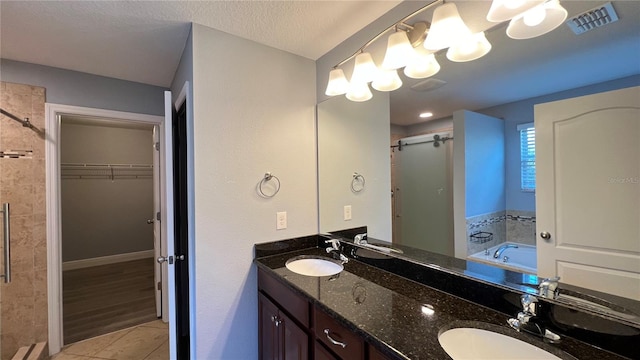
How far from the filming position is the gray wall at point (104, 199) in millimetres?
4312

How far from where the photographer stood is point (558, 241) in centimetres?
92

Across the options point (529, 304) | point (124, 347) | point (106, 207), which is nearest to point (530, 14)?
point (529, 304)

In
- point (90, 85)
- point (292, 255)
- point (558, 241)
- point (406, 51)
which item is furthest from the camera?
point (90, 85)

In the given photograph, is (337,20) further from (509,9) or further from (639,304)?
(639,304)

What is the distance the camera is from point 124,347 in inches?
89.3

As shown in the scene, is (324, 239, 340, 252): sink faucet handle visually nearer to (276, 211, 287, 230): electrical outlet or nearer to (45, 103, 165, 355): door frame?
(276, 211, 287, 230): electrical outlet

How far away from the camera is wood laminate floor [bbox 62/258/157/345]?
2.59 m

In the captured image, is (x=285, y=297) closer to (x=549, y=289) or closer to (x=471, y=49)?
(x=549, y=289)

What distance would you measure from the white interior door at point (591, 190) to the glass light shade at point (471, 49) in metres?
0.35

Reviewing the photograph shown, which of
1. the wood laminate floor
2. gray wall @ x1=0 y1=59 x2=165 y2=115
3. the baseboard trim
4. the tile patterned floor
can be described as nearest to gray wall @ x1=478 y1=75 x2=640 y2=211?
the tile patterned floor

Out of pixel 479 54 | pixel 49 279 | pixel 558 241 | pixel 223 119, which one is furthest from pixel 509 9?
pixel 49 279

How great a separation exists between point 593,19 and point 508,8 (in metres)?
0.25

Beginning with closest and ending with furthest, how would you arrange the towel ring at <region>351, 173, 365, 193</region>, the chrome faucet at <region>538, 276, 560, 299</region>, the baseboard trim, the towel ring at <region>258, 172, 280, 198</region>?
1. the chrome faucet at <region>538, 276, 560, 299</region>
2. the towel ring at <region>258, 172, 280, 198</region>
3. the towel ring at <region>351, 173, 365, 193</region>
4. the baseboard trim

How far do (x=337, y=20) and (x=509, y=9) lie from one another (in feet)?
2.90
